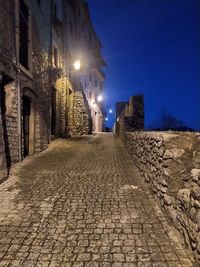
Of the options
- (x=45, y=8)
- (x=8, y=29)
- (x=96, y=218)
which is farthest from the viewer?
(x=45, y=8)

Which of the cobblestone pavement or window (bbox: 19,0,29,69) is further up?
window (bbox: 19,0,29,69)

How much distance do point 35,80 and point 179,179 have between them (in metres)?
8.11

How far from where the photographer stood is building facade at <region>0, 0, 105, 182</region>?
7666 mm

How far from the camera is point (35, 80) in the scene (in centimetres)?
1034

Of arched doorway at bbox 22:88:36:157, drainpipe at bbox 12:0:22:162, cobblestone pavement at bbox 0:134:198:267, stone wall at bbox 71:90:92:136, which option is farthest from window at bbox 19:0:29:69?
stone wall at bbox 71:90:92:136

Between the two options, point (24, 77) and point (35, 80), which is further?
point (35, 80)

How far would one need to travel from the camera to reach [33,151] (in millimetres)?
10148

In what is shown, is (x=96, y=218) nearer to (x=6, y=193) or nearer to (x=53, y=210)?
→ (x=53, y=210)

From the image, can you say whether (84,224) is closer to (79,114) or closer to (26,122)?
(26,122)

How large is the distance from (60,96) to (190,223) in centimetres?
1390

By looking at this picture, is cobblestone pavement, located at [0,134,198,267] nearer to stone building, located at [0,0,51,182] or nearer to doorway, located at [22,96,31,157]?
stone building, located at [0,0,51,182]

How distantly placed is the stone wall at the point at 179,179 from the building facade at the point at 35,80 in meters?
3.97

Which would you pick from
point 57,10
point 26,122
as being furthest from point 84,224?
point 57,10

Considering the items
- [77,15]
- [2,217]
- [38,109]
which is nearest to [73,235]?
[2,217]
